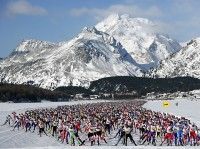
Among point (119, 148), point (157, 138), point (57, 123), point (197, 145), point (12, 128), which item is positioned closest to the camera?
point (119, 148)

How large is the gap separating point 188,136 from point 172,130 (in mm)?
2072

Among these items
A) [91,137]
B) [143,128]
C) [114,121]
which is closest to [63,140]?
[91,137]

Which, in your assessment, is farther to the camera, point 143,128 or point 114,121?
point 114,121

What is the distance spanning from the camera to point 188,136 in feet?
173

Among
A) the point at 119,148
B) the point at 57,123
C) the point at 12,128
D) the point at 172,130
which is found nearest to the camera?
the point at 119,148

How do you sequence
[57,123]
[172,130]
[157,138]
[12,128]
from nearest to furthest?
[172,130] → [157,138] → [57,123] → [12,128]

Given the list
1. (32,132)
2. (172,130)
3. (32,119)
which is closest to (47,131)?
(32,132)

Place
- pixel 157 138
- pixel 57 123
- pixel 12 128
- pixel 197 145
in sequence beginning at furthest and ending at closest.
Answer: pixel 12 128 → pixel 57 123 → pixel 157 138 → pixel 197 145

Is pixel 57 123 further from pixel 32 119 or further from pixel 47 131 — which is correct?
pixel 32 119

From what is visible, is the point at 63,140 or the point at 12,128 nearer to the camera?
the point at 63,140

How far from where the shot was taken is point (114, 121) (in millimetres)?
79375

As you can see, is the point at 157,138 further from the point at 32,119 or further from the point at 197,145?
the point at 32,119

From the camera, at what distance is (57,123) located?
67812mm

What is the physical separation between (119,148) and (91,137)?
6917 millimetres
